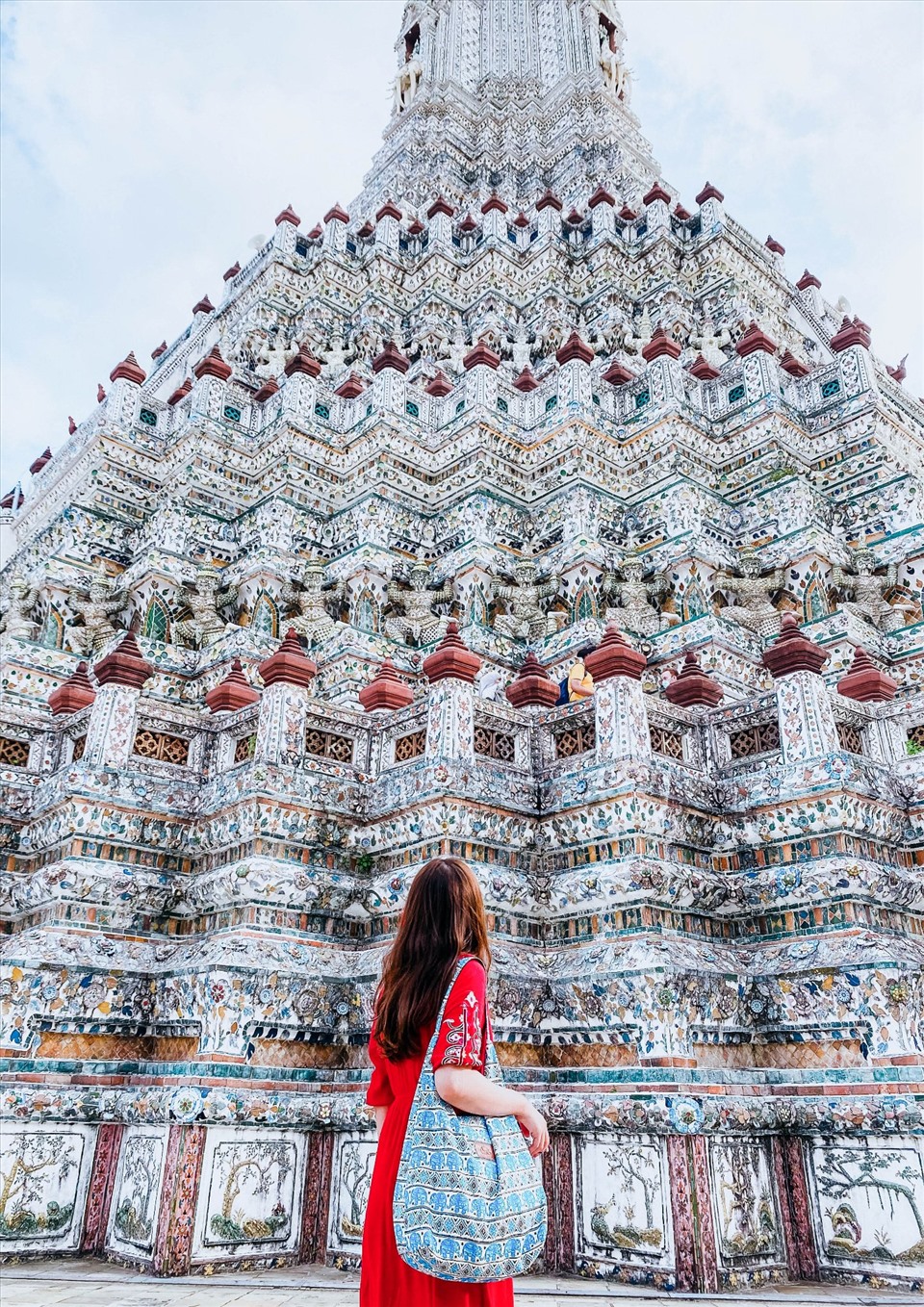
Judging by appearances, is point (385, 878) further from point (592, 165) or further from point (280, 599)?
point (592, 165)

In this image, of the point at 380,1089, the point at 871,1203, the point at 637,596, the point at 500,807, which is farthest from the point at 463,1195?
the point at 637,596

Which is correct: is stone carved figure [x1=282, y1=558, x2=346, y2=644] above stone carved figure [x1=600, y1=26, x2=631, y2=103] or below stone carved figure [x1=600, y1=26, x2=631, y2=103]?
below

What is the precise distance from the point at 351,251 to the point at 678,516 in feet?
45.2

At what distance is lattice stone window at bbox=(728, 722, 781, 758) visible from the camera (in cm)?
851

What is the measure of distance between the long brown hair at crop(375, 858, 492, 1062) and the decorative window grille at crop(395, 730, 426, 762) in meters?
5.46

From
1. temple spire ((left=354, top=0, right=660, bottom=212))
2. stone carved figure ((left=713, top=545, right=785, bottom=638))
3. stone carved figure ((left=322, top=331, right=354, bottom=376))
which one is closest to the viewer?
stone carved figure ((left=713, top=545, right=785, bottom=638))

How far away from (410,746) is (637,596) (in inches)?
214

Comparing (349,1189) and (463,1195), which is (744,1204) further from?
(463,1195)

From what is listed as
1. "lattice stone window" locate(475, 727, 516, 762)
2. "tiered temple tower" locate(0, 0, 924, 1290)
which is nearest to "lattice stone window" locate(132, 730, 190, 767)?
"tiered temple tower" locate(0, 0, 924, 1290)

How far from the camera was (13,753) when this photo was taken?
952 cm

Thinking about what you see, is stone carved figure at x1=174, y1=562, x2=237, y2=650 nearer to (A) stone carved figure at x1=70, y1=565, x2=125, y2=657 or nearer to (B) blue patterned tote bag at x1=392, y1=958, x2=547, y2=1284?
(A) stone carved figure at x1=70, y1=565, x2=125, y2=657

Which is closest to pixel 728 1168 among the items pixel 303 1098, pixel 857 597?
pixel 303 1098

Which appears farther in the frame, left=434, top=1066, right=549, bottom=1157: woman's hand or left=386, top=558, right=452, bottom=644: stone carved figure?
left=386, top=558, right=452, bottom=644: stone carved figure

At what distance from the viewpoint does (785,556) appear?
1309 cm
